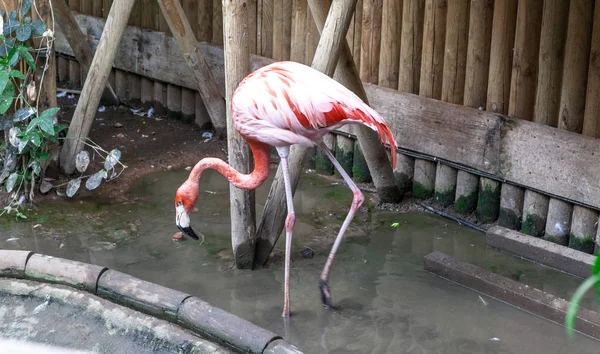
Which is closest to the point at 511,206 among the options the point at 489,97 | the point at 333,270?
the point at 489,97

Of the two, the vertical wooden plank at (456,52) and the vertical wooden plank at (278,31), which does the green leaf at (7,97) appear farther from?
the vertical wooden plank at (456,52)

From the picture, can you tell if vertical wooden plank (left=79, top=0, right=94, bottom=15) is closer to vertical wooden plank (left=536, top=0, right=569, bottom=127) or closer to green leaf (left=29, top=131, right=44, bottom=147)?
green leaf (left=29, top=131, right=44, bottom=147)

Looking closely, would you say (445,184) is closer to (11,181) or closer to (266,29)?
(266,29)

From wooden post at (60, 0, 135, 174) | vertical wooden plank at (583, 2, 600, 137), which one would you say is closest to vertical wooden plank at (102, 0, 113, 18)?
wooden post at (60, 0, 135, 174)

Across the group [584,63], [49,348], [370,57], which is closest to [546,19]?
[584,63]

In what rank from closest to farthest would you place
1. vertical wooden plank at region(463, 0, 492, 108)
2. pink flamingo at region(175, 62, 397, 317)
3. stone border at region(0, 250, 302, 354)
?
stone border at region(0, 250, 302, 354), pink flamingo at region(175, 62, 397, 317), vertical wooden plank at region(463, 0, 492, 108)

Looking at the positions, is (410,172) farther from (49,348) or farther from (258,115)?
(49,348)

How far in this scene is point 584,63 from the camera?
4.73 m

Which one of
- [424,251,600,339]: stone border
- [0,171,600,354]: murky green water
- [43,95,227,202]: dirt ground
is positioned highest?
[43,95,227,202]: dirt ground

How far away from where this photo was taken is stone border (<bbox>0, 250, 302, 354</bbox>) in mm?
3562

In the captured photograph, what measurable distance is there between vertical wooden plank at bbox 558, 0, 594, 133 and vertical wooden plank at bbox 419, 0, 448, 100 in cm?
99

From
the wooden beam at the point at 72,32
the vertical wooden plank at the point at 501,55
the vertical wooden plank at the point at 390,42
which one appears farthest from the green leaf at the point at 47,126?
the vertical wooden plank at the point at 501,55

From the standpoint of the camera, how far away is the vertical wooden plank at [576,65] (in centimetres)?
464

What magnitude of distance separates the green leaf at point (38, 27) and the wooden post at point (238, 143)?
1.75m
